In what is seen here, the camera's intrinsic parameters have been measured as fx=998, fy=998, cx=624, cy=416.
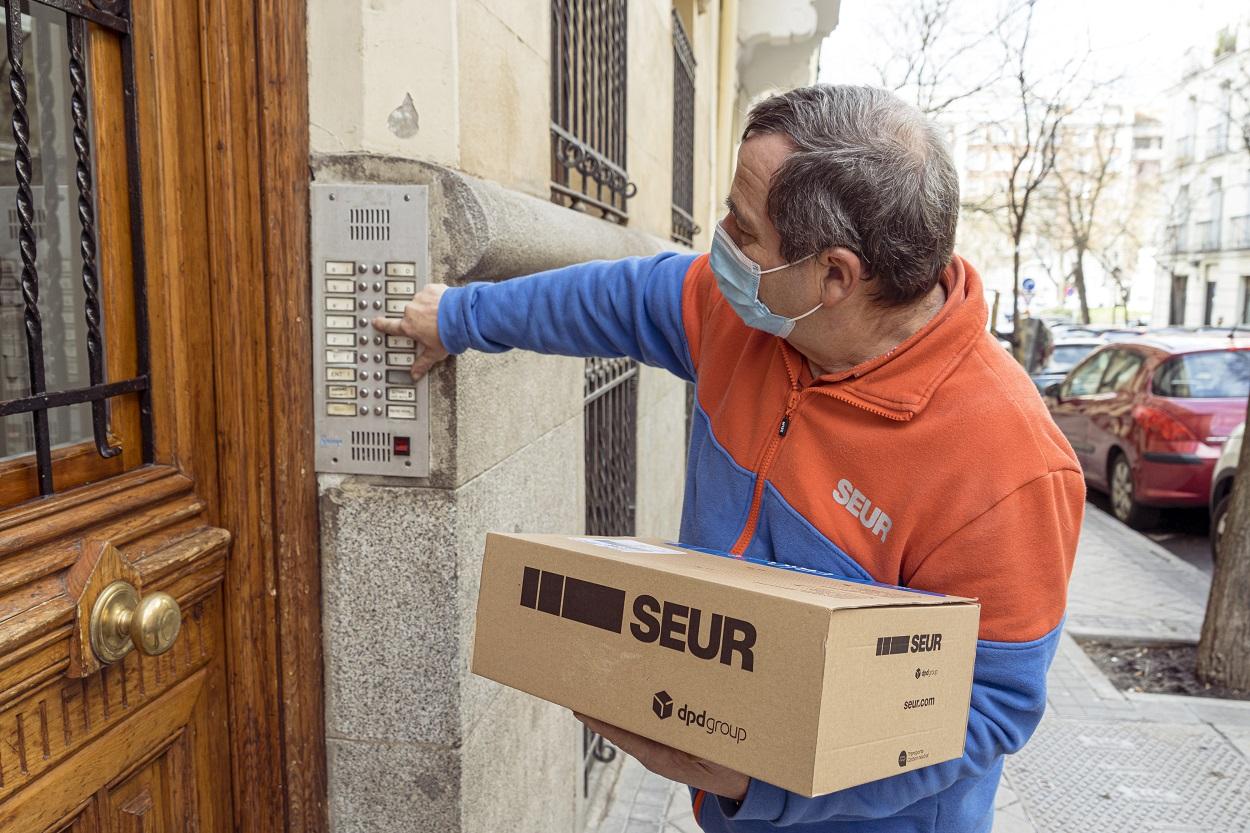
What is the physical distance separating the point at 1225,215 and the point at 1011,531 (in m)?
41.5

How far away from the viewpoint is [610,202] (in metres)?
4.16

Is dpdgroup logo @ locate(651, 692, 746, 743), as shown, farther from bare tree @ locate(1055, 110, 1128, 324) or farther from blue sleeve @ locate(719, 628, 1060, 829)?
bare tree @ locate(1055, 110, 1128, 324)

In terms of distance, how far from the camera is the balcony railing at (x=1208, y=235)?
36.9m

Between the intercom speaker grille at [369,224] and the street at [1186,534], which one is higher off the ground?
the intercom speaker grille at [369,224]

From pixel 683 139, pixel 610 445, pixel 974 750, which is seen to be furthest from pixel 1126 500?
pixel 974 750

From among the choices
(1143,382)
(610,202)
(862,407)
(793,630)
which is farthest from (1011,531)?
(1143,382)

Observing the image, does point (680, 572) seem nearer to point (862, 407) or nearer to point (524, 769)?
point (862, 407)

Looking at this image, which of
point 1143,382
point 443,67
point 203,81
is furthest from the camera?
point 1143,382

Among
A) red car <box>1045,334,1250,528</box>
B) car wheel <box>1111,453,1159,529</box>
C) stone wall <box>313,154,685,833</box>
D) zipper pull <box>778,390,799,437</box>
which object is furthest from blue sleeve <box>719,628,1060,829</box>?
car wheel <box>1111,453,1159,529</box>

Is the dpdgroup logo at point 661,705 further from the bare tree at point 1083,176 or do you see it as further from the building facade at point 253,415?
the bare tree at point 1083,176

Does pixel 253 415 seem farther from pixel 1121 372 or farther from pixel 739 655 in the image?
pixel 1121 372

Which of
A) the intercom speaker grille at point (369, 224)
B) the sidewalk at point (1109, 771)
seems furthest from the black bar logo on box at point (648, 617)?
the sidewalk at point (1109, 771)

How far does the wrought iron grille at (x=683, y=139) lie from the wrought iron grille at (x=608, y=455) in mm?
2238

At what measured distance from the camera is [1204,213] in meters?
38.1
